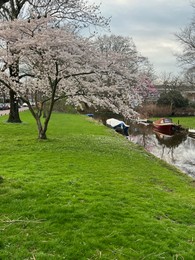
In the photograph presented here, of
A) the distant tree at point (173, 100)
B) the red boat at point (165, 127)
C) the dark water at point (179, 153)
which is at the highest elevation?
the distant tree at point (173, 100)

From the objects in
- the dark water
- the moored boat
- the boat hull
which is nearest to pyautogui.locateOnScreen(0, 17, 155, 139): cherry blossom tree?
the dark water

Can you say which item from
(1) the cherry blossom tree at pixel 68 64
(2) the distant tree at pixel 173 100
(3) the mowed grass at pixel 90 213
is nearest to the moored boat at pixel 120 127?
(1) the cherry blossom tree at pixel 68 64

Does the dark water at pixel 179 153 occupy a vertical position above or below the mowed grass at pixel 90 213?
below

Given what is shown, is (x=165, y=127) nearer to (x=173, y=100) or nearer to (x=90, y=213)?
(x=173, y=100)

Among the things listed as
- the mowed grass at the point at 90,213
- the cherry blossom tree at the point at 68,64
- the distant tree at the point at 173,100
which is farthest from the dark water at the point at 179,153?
the distant tree at the point at 173,100

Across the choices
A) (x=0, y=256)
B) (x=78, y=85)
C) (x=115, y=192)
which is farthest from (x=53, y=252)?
(x=78, y=85)

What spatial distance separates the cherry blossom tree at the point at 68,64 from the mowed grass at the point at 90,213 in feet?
17.6

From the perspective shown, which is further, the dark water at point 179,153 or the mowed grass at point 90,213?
the dark water at point 179,153

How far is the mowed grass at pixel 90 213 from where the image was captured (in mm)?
4785

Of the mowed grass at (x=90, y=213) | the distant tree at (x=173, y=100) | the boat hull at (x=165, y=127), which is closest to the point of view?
the mowed grass at (x=90, y=213)

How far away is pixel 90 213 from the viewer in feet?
20.2

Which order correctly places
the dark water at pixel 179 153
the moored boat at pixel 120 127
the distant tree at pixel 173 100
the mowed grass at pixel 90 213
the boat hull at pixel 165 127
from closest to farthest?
1. the mowed grass at pixel 90 213
2. the dark water at pixel 179 153
3. the moored boat at pixel 120 127
4. the boat hull at pixel 165 127
5. the distant tree at pixel 173 100

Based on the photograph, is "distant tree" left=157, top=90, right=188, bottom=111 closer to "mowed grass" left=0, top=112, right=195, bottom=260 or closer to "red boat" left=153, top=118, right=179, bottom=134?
"red boat" left=153, top=118, right=179, bottom=134

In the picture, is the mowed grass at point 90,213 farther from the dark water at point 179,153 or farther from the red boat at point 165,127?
the red boat at point 165,127
